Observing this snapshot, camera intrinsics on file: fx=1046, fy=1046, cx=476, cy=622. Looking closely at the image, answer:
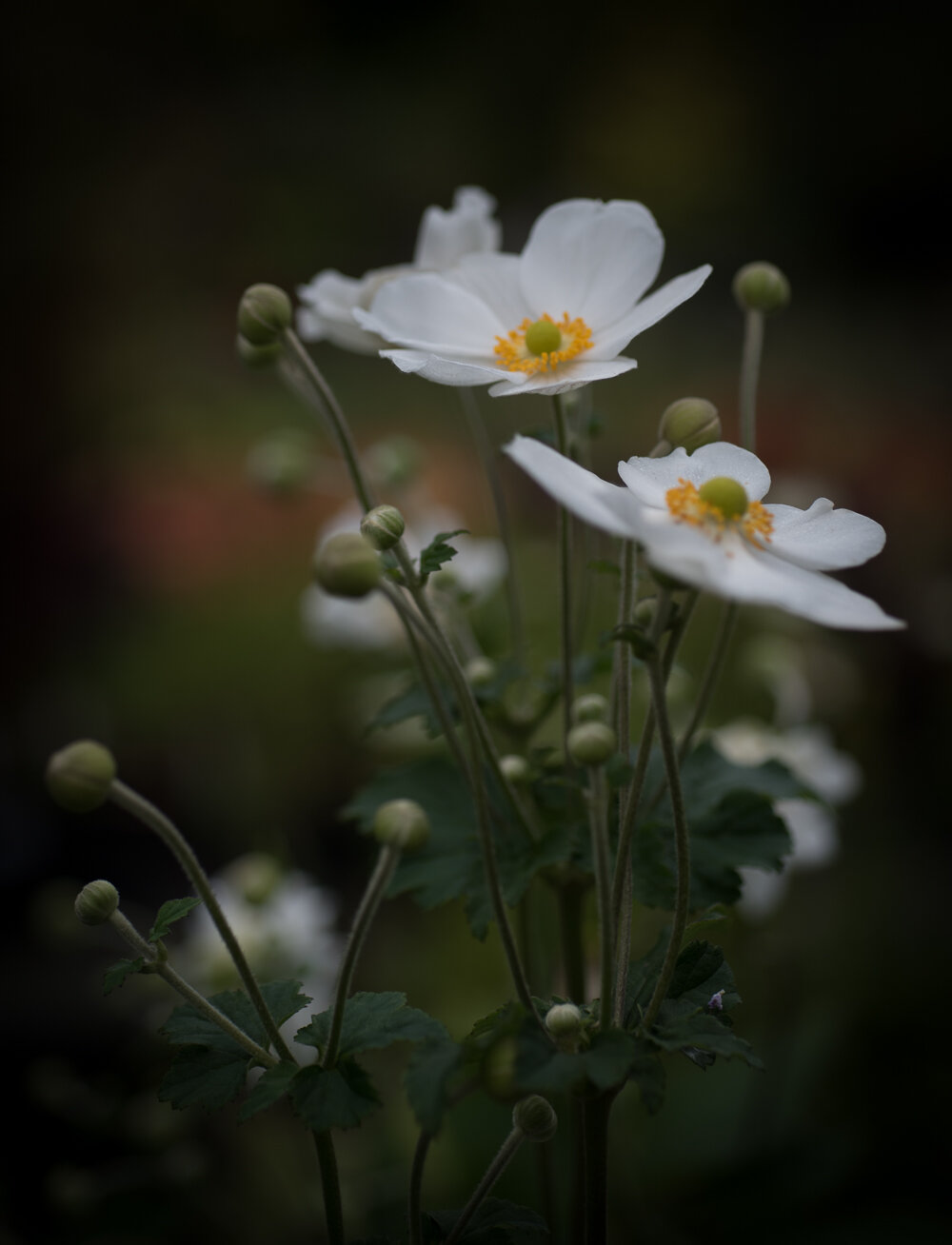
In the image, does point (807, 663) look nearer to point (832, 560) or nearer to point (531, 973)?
point (531, 973)

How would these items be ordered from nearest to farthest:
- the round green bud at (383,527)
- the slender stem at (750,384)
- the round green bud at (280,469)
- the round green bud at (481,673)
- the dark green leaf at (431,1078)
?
the dark green leaf at (431,1078)
the round green bud at (383,527)
the slender stem at (750,384)
the round green bud at (481,673)
the round green bud at (280,469)

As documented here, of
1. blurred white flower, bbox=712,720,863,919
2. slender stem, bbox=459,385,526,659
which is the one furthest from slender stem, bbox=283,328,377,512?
blurred white flower, bbox=712,720,863,919

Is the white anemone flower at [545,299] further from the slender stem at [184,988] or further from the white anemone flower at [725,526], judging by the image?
the slender stem at [184,988]

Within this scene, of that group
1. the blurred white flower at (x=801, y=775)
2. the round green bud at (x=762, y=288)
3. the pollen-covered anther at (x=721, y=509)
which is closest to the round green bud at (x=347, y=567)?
the pollen-covered anther at (x=721, y=509)

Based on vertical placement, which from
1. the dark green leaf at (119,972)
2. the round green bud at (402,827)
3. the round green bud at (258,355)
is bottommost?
the dark green leaf at (119,972)

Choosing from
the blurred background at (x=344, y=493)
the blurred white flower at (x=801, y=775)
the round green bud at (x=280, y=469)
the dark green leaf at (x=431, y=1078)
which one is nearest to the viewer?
the dark green leaf at (x=431, y=1078)

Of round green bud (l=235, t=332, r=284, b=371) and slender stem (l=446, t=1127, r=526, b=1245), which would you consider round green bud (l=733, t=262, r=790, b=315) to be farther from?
slender stem (l=446, t=1127, r=526, b=1245)

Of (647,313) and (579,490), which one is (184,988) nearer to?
(579,490)
